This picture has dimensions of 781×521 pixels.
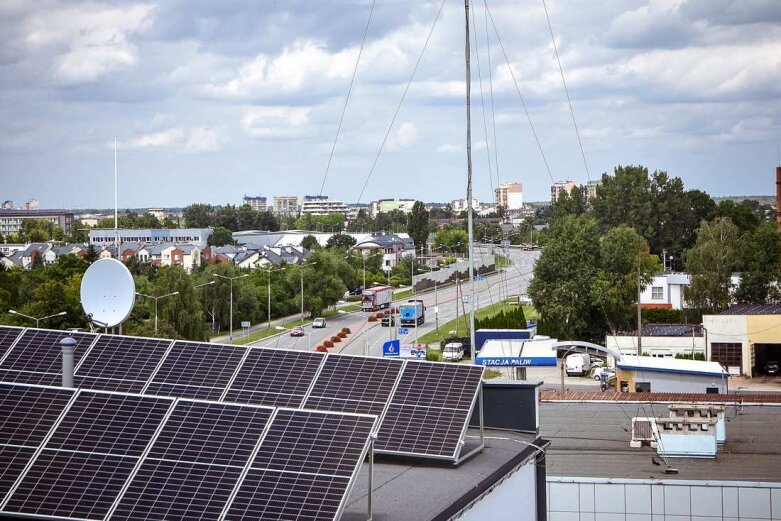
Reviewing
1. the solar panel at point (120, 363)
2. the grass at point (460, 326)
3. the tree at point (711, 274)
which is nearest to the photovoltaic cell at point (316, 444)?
the solar panel at point (120, 363)

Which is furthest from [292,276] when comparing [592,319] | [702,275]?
[702,275]

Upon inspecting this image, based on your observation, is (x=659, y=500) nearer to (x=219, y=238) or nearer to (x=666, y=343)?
(x=666, y=343)

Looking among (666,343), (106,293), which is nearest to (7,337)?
(106,293)

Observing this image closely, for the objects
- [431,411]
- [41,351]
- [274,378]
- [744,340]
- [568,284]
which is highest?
[41,351]

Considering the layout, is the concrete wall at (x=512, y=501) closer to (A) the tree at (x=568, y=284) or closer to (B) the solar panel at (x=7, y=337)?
(B) the solar panel at (x=7, y=337)

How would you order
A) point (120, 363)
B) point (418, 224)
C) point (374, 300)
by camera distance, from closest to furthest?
point (120, 363)
point (374, 300)
point (418, 224)
